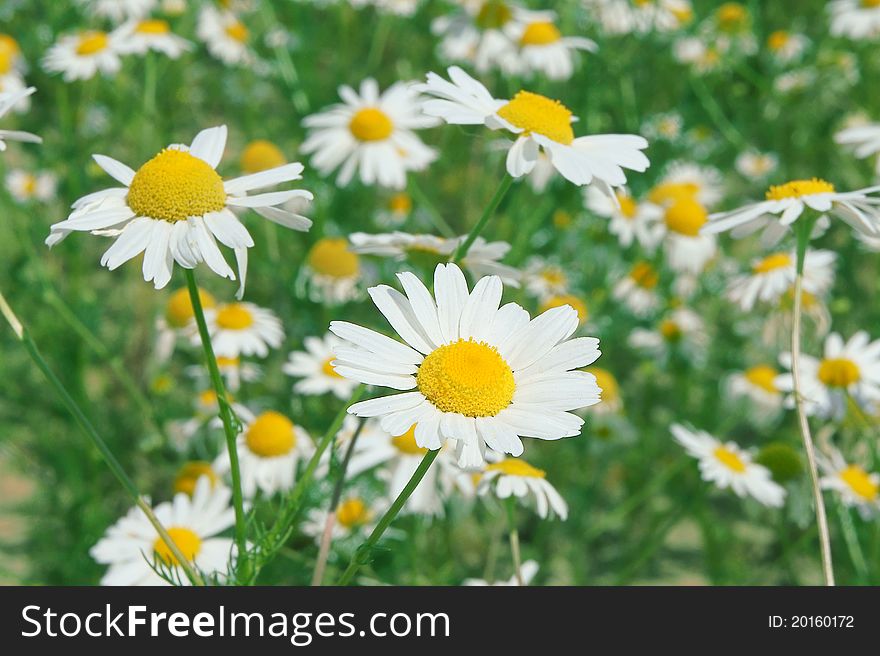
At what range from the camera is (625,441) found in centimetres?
257

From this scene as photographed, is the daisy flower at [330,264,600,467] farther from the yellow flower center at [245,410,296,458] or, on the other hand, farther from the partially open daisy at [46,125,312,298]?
the yellow flower center at [245,410,296,458]

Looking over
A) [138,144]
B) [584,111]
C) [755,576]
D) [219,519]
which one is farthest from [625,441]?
[138,144]

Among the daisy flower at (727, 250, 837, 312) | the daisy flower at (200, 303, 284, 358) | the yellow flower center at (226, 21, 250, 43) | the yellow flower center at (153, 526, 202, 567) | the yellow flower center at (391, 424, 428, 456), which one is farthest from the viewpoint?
the yellow flower center at (226, 21, 250, 43)

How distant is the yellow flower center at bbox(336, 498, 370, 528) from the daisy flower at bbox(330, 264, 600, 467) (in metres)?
0.96

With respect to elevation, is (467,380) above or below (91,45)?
below

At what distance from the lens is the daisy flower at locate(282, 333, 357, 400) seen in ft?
6.74

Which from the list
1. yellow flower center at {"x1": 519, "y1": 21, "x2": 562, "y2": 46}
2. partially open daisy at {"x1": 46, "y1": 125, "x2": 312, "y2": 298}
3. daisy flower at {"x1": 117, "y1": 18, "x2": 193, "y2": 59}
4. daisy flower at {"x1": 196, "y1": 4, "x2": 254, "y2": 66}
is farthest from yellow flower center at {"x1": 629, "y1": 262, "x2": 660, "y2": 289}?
daisy flower at {"x1": 196, "y1": 4, "x2": 254, "y2": 66}

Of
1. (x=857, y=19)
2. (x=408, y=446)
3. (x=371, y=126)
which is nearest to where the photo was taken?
(x=408, y=446)

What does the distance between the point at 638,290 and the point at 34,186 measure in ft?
7.39

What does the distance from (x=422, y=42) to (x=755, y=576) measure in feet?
8.02

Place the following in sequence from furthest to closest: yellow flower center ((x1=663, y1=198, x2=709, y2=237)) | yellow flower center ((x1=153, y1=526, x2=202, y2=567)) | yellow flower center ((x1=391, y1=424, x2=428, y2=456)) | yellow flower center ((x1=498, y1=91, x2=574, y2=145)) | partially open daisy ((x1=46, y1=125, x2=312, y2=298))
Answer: yellow flower center ((x1=663, y1=198, x2=709, y2=237)) < yellow flower center ((x1=391, y1=424, x2=428, y2=456)) < yellow flower center ((x1=153, y1=526, x2=202, y2=567)) < yellow flower center ((x1=498, y1=91, x2=574, y2=145)) < partially open daisy ((x1=46, y1=125, x2=312, y2=298))

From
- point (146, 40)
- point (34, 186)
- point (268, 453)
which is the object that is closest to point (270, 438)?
point (268, 453)

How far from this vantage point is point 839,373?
6.47 feet

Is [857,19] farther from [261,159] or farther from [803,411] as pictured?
[803,411]
